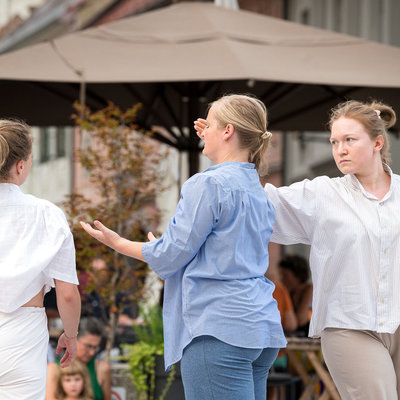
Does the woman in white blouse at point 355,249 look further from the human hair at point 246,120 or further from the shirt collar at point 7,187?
the shirt collar at point 7,187

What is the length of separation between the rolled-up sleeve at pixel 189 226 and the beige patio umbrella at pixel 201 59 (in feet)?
10.2

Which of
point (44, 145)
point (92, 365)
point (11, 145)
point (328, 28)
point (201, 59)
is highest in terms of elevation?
point (328, 28)

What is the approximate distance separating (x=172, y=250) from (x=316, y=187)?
0.93 m

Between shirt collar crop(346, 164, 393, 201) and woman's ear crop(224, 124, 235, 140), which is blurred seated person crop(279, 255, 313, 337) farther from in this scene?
woman's ear crop(224, 124, 235, 140)

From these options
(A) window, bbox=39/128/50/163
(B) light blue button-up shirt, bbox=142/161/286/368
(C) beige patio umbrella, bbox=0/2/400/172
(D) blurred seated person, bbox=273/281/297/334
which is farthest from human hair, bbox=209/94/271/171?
(A) window, bbox=39/128/50/163

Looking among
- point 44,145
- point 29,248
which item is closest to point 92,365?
point 29,248

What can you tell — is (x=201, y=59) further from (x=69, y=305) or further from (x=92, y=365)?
(x=69, y=305)

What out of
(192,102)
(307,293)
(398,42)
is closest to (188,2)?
(192,102)

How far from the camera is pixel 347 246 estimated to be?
12.8ft

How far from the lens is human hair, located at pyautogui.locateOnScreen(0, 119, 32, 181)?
3.66 m

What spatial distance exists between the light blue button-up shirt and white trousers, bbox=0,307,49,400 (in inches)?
19.8

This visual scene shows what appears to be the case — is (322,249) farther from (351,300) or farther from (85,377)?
(85,377)

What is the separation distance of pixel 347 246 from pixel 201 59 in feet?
10.3

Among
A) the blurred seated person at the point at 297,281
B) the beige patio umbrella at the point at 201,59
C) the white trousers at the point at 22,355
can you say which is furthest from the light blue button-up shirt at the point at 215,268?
the blurred seated person at the point at 297,281
